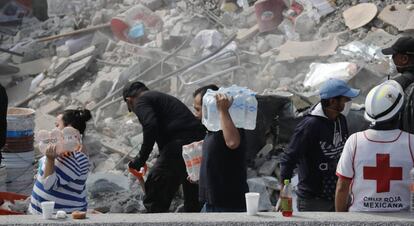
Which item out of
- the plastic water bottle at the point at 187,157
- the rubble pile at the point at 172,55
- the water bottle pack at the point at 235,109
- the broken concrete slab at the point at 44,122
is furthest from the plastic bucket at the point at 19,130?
the water bottle pack at the point at 235,109

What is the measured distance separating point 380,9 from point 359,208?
825 cm

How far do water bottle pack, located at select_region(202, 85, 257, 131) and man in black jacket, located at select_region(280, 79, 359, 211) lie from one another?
1.31ft

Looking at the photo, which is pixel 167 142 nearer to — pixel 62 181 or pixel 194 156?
pixel 194 156

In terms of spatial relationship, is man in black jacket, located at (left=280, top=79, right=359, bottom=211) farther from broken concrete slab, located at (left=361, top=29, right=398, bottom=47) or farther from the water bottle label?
broken concrete slab, located at (left=361, top=29, right=398, bottom=47)

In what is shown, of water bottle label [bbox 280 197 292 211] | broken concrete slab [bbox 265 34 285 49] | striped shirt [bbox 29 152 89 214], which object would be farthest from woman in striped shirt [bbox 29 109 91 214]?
broken concrete slab [bbox 265 34 285 49]

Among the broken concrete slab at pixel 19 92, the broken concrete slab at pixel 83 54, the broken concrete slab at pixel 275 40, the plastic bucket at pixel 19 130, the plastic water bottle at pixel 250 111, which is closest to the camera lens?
the plastic water bottle at pixel 250 111

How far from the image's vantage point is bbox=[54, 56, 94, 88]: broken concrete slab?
1294cm

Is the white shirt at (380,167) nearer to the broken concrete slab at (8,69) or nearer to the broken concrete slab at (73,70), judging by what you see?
the broken concrete slab at (73,70)

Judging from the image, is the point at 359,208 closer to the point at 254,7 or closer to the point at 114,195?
the point at 114,195

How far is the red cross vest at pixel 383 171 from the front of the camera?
4.67 m

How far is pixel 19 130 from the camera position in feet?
29.3

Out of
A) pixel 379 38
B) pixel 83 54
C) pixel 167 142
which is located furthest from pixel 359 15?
pixel 167 142

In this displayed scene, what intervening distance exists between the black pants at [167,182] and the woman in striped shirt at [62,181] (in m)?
1.49

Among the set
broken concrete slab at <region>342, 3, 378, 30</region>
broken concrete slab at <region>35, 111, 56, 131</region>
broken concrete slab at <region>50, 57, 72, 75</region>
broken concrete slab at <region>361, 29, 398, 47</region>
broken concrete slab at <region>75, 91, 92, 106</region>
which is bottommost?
broken concrete slab at <region>35, 111, 56, 131</region>
